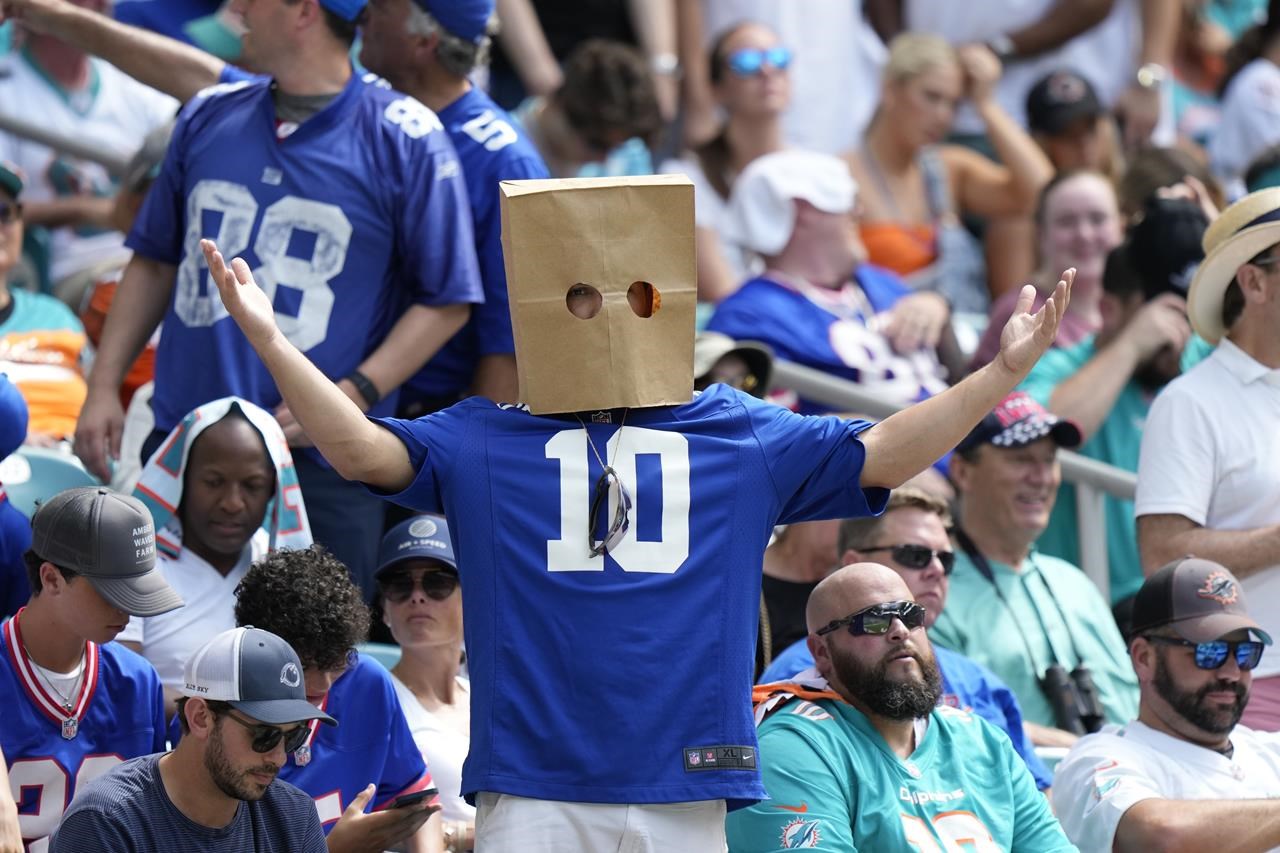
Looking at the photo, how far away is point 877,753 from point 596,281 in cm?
143

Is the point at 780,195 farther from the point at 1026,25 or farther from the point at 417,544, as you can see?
the point at 1026,25

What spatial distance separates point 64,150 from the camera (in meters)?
7.80

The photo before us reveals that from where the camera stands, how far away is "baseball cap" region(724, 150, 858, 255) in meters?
7.33

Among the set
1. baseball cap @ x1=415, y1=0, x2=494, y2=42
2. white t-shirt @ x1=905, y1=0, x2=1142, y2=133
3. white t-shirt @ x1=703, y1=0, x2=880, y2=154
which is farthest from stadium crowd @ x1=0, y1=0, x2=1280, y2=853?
white t-shirt @ x1=905, y1=0, x2=1142, y2=133

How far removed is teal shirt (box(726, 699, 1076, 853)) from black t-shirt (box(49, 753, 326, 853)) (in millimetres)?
964

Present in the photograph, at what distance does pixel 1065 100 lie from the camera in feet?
28.9

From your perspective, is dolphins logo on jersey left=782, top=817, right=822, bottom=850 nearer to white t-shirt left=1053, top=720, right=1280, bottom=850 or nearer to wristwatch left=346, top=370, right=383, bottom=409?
white t-shirt left=1053, top=720, right=1280, bottom=850

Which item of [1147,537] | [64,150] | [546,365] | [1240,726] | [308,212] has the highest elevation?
[64,150]

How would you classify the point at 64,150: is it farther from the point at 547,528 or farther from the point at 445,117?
the point at 547,528

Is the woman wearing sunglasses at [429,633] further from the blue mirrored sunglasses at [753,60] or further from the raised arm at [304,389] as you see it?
the blue mirrored sunglasses at [753,60]

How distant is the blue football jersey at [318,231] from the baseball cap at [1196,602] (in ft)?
6.18

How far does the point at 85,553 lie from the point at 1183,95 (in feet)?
24.4

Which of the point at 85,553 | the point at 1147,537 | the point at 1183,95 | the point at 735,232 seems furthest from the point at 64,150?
the point at 1183,95

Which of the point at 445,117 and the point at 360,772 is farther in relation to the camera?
the point at 445,117
